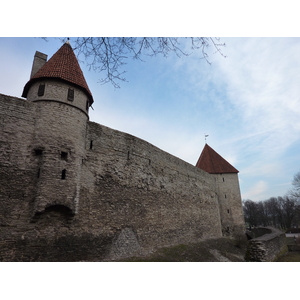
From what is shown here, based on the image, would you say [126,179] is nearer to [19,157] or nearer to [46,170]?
[46,170]

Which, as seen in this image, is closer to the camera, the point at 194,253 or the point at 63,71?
the point at 63,71

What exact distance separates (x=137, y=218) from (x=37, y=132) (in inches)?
228

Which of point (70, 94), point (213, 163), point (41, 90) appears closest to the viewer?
point (41, 90)

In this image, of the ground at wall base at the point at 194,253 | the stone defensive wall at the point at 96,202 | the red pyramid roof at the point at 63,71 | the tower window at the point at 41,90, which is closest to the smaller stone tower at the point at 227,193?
the ground at wall base at the point at 194,253

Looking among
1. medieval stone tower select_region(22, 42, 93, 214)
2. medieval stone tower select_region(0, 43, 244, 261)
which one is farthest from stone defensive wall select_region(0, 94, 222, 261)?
medieval stone tower select_region(22, 42, 93, 214)

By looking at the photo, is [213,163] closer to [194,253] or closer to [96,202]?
[194,253]

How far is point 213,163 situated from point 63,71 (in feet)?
63.6

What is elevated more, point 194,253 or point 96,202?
point 96,202

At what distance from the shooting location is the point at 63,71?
26.2 feet

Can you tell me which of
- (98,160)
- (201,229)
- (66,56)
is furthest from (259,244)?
(66,56)

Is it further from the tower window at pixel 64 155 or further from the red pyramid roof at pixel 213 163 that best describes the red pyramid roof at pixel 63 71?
the red pyramid roof at pixel 213 163

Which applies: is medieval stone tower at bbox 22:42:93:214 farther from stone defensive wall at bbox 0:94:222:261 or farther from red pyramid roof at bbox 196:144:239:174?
red pyramid roof at bbox 196:144:239:174

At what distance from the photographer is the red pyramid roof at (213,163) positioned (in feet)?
74.9

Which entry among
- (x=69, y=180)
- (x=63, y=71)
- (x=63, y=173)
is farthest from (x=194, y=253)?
(x=63, y=71)
